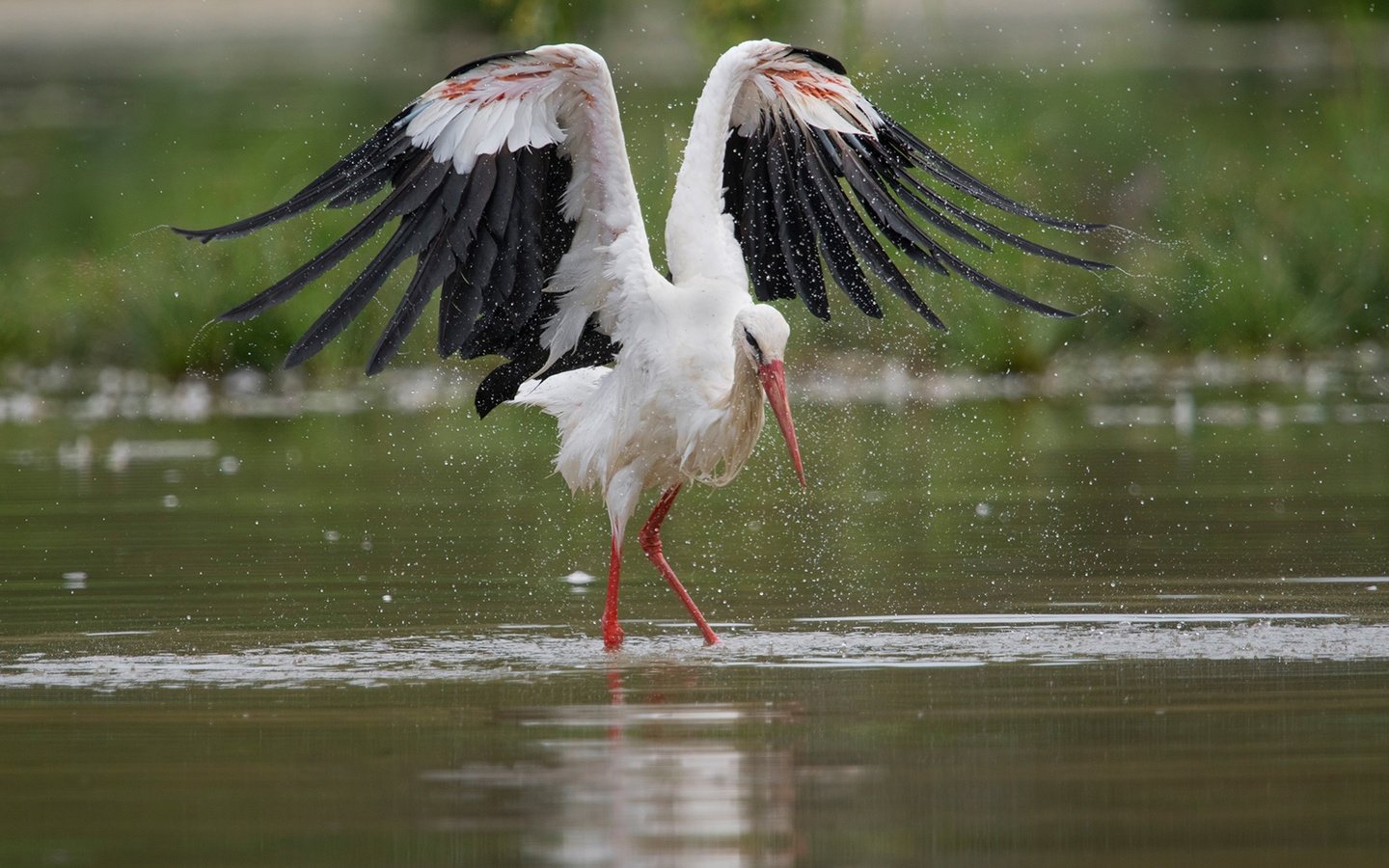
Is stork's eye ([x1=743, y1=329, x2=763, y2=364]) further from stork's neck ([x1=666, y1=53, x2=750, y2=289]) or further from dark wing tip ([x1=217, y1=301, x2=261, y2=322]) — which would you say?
dark wing tip ([x1=217, y1=301, x2=261, y2=322])

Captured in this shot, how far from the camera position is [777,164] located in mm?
10039

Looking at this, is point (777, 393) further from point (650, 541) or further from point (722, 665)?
point (650, 541)

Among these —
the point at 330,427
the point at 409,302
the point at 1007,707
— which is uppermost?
the point at 409,302

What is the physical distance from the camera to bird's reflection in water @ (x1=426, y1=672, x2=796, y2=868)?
4.69 m

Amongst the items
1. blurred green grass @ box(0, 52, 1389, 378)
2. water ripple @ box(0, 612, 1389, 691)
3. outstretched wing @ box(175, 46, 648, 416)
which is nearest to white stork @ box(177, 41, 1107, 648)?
outstretched wing @ box(175, 46, 648, 416)

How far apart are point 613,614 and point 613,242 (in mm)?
1437

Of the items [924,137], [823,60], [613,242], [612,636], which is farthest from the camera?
[924,137]

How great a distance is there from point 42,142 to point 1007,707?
26079mm

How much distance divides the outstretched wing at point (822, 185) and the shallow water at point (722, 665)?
119 cm

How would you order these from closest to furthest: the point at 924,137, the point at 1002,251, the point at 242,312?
the point at 242,312
the point at 924,137
the point at 1002,251

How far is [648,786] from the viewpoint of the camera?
5258 mm

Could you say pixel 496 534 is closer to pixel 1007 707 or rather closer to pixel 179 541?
pixel 179 541

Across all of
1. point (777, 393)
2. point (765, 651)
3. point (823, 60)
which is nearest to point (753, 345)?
point (777, 393)

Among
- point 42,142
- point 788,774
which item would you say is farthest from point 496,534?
point 42,142
